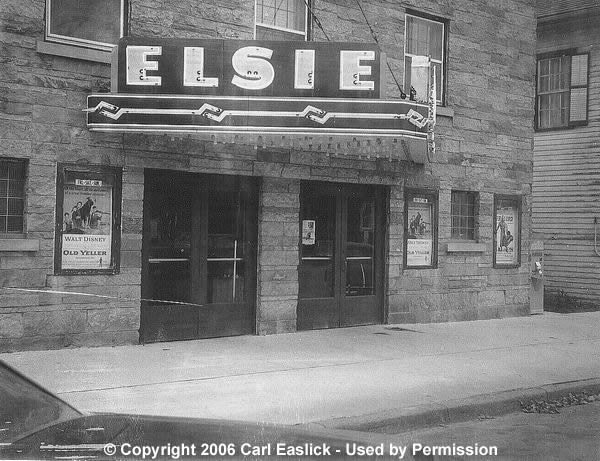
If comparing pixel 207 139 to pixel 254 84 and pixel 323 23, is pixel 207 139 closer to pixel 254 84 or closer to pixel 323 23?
pixel 254 84

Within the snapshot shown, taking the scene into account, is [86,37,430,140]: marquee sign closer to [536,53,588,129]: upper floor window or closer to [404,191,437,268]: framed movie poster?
[404,191,437,268]: framed movie poster

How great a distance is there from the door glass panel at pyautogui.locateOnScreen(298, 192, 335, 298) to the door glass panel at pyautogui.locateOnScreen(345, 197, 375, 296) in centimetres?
37

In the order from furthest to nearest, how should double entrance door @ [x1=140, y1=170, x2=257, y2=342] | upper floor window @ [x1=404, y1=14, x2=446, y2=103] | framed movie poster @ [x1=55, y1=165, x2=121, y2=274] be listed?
upper floor window @ [x1=404, y1=14, x2=446, y2=103] → double entrance door @ [x1=140, y1=170, x2=257, y2=342] → framed movie poster @ [x1=55, y1=165, x2=121, y2=274]

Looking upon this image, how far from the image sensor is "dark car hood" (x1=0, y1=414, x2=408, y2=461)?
2725 mm

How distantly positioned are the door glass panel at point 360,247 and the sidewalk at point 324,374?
0.81 m

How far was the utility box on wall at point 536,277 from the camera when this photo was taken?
51.8ft

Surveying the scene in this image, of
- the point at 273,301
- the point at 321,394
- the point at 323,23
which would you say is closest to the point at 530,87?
the point at 323,23

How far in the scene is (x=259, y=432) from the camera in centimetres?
306

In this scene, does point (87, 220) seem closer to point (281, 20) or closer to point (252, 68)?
point (252, 68)

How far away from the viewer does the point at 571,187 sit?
18.4m

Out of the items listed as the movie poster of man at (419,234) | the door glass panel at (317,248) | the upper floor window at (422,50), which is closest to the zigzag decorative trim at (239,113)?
the door glass panel at (317,248)

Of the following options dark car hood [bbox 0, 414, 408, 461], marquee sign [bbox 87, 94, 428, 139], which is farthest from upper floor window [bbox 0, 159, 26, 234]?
dark car hood [bbox 0, 414, 408, 461]

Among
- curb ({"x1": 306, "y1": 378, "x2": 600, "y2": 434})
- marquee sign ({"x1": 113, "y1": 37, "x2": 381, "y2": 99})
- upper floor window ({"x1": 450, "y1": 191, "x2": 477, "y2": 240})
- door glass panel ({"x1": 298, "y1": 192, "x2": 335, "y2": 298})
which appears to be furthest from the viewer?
upper floor window ({"x1": 450, "y1": 191, "x2": 477, "y2": 240})

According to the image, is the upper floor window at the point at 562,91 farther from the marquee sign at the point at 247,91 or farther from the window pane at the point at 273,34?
the marquee sign at the point at 247,91
